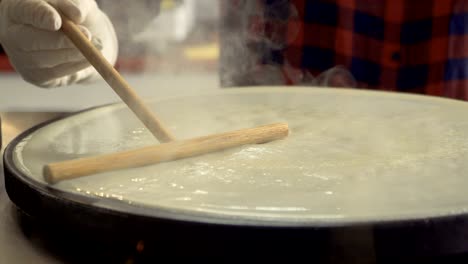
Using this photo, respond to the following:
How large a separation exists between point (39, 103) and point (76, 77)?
7.07 feet

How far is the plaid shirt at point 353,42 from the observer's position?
1890 mm

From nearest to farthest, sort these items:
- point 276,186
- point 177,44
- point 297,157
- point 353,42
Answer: point 276,186 < point 297,157 < point 353,42 < point 177,44

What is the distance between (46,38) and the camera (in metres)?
1.20

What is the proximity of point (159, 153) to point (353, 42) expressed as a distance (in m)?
1.24

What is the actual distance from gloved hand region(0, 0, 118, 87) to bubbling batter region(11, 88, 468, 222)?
14 cm

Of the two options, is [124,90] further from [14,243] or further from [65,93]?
[65,93]

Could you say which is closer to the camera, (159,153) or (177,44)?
(159,153)

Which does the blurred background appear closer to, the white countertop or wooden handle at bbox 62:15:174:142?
the white countertop

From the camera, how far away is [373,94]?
138cm

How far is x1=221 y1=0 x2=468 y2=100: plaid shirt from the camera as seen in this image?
74.4 inches

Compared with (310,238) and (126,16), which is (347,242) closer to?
(310,238)

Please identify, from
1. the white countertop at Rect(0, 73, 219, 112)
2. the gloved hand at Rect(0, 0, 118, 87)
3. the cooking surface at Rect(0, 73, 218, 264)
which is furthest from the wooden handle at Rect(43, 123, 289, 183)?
the white countertop at Rect(0, 73, 219, 112)

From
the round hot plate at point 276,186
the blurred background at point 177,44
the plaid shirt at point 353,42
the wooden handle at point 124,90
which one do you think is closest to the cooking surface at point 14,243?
the round hot plate at point 276,186

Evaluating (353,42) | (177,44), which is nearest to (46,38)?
(353,42)
